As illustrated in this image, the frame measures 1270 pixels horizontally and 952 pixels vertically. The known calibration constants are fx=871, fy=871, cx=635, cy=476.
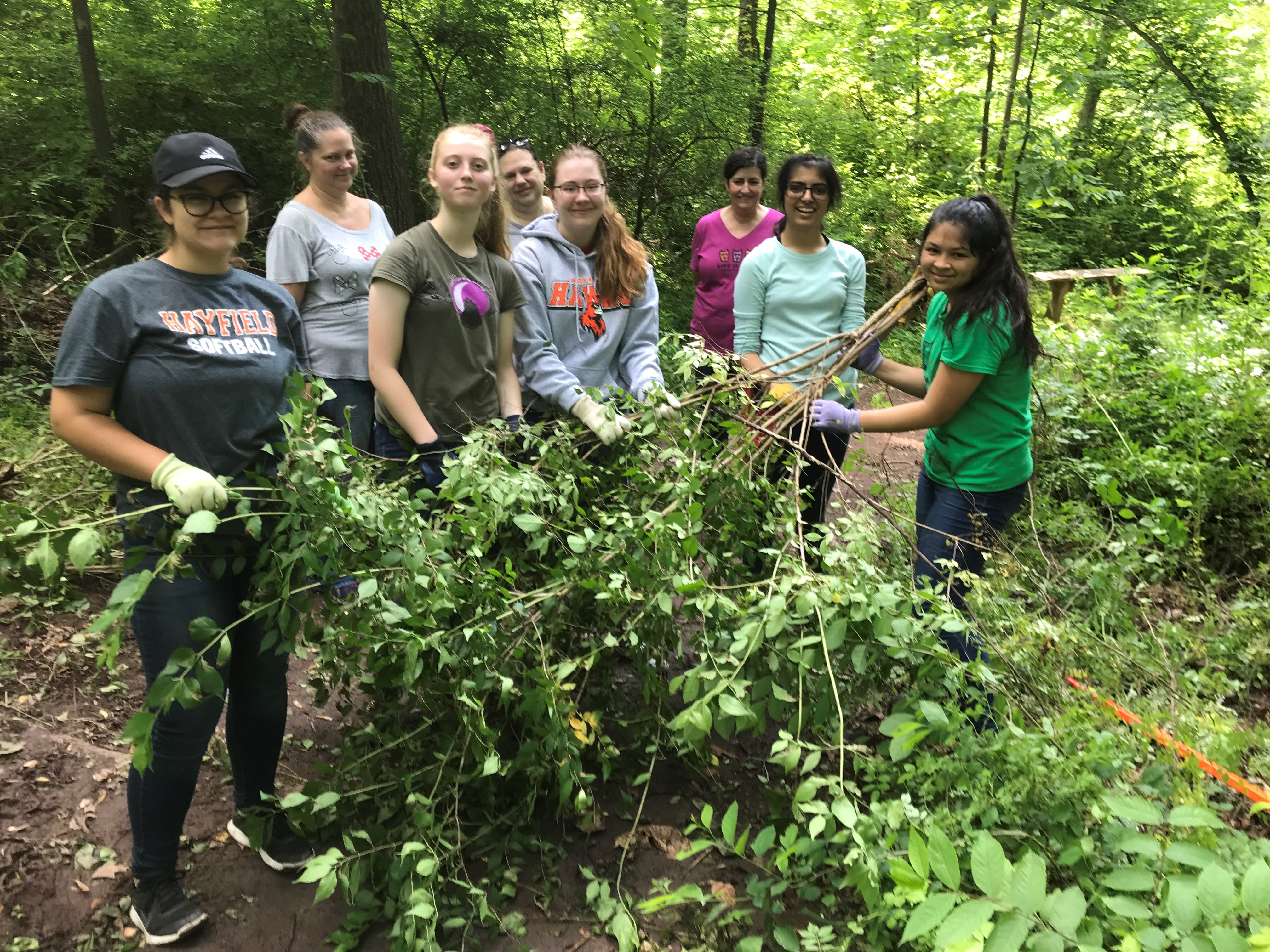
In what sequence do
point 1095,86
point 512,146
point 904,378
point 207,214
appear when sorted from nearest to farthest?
point 207,214 < point 904,378 < point 512,146 < point 1095,86

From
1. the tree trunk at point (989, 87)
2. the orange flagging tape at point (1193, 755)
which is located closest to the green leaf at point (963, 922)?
the orange flagging tape at point (1193, 755)

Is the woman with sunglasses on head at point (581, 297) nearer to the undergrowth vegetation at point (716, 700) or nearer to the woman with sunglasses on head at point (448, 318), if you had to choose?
the woman with sunglasses on head at point (448, 318)

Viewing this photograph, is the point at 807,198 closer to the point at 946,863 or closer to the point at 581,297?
the point at 581,297

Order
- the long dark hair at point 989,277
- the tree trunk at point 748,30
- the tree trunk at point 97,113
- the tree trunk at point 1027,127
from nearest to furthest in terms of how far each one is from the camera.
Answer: the long dark hair at point 989,277
the tree trunk at point 97,113
the tree trunk at point 1027,127
the tree trunk at point 748,30

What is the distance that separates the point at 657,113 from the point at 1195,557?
232 inches

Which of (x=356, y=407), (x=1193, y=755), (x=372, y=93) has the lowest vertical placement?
(x=1193, y=755)

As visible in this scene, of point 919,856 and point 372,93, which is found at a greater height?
point 372,93

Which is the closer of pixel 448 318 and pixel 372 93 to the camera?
pixel 448 318

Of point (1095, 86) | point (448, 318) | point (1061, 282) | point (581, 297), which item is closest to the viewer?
point (448, 318)

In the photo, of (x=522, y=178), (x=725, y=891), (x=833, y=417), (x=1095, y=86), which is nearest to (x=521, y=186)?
(x=522, y=178)

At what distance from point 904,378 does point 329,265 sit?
7.29ft

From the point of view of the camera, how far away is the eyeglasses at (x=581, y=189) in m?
2.98

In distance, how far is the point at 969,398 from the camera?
8.89ft

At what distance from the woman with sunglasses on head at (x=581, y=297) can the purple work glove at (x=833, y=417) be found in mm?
557
